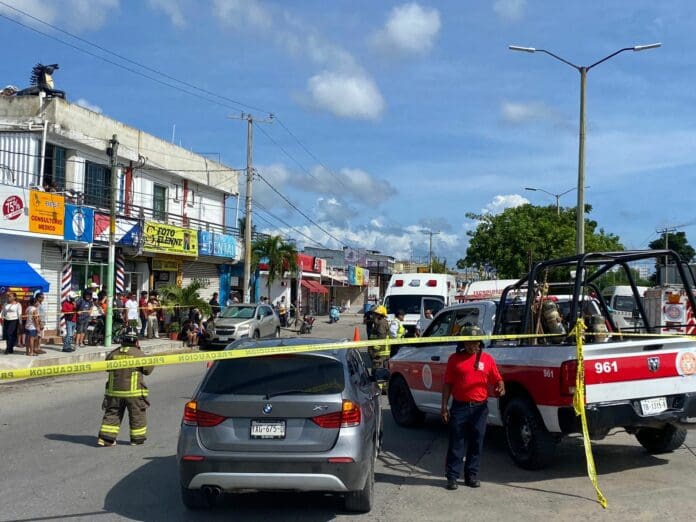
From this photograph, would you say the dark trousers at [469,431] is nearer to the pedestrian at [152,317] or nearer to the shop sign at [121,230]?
the pedestrian at [152,317]

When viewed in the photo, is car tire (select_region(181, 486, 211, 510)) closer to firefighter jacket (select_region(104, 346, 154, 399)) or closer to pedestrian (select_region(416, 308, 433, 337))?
firefighter jacket (select_region(104, 346, 154, 399))

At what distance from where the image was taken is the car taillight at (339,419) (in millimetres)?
5996

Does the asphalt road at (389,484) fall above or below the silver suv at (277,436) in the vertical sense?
below

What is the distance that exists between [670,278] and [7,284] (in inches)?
871

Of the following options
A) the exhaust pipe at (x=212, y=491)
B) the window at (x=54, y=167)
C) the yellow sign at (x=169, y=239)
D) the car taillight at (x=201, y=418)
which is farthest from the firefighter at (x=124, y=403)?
the yellow sign at (x=169, y=239)

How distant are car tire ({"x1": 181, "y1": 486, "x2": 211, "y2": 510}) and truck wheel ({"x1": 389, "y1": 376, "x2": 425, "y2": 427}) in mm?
4723

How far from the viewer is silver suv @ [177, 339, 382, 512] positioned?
5.85m

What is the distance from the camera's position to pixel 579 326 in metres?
7.25

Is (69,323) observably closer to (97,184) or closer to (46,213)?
(46,213)

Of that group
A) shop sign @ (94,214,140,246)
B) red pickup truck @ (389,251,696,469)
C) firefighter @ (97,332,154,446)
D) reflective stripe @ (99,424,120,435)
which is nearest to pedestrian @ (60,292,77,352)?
shop sign @ (94,214,140,246)

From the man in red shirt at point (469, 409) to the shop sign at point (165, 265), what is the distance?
26541mm

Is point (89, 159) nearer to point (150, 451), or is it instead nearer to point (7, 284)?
point (7, 284)

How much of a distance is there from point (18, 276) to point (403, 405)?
1518 centimetres

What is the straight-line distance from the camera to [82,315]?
2220cm
